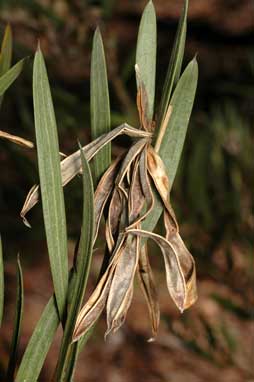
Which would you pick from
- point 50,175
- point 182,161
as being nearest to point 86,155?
point 50,175

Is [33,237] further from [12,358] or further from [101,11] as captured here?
[12,358]

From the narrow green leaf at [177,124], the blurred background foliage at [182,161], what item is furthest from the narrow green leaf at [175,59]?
the blurred background foliage at [182,161]

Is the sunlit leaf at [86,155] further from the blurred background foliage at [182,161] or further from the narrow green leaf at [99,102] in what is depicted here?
the blurred background foliage at [182,161]

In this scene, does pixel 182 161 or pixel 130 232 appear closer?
pixel 130 232

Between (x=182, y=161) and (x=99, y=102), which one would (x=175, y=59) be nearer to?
(x=99, y=102)

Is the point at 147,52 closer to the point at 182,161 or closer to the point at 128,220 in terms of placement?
the point at 128,220

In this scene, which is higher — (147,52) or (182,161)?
(147,52)
